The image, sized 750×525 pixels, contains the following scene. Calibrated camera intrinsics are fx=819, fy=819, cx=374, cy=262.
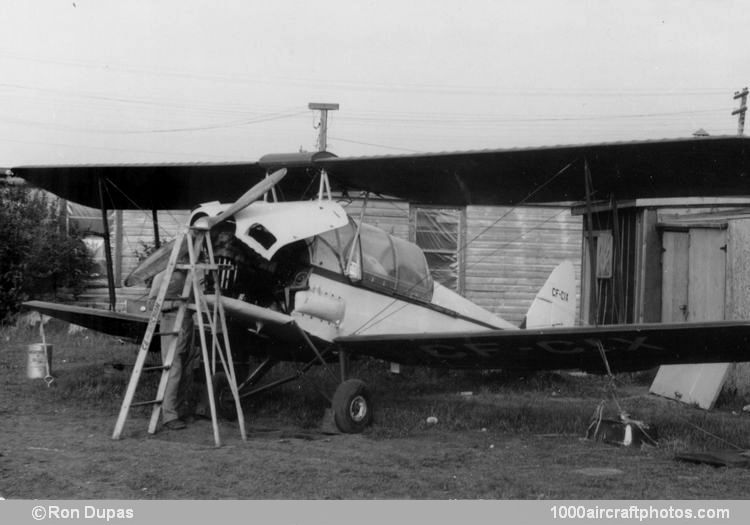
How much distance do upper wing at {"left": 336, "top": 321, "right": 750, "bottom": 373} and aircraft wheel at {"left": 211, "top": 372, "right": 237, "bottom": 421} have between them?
1330 millimetres

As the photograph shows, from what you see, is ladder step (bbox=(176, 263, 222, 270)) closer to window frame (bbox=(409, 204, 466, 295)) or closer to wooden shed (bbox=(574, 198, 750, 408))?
wooden shed (bbox=(574, 198, 750, 408))

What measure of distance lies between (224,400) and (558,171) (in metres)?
4.18

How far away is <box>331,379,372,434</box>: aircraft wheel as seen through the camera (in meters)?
7.66

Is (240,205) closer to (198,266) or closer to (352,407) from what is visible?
(198,266)

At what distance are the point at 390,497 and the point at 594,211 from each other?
9869mm

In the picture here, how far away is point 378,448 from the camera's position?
6.92 metres

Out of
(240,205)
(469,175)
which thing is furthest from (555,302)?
(240,205)

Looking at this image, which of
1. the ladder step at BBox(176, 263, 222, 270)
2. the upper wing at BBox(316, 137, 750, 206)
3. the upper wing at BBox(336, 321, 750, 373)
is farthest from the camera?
the upper wing at BBox(316, 137, 750, 206)

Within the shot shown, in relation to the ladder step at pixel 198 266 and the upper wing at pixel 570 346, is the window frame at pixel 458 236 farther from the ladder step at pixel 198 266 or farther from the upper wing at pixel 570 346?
the ladder step at pixel 198 266

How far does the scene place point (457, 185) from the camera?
9.38 meters

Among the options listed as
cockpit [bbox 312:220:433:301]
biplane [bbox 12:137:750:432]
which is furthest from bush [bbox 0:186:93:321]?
cockpit [bbox 312:220:433:301]

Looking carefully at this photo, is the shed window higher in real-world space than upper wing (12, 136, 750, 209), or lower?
lower

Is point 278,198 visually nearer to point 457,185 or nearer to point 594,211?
point 457,185
